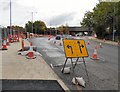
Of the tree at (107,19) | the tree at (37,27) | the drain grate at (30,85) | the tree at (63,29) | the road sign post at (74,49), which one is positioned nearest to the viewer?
the drain grate at (30,85)

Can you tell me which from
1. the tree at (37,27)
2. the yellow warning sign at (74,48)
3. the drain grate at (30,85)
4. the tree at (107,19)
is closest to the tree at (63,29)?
the tree at (37,27)

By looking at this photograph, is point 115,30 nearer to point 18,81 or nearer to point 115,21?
point 115,21

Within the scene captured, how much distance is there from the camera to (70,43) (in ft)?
35.0

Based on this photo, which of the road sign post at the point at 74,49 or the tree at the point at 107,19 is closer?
the road sign post at the point at 74,49

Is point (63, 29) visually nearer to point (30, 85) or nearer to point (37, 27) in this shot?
point (37, 27)

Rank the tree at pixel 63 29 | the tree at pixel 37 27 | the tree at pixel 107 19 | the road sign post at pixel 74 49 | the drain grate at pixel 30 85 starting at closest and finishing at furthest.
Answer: the drain grate at pixel 30 85, the road sign post at pixel 74 49, the tree at pixel 107 19, the tree at pixel 37 27, the tree at pixel 63 29

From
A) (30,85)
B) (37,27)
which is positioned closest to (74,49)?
(30,85)

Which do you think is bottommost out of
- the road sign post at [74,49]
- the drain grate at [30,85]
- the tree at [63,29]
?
the drain grate at [30,85]

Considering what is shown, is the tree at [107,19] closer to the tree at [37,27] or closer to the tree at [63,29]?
the tree at [37,27]

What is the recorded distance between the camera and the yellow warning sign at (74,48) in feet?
34.2

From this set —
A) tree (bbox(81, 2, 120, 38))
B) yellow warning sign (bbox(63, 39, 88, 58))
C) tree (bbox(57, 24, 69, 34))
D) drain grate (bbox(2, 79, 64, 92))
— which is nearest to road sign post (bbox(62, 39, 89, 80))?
yellow warning sign (bbox(63, 39, 88, 58))

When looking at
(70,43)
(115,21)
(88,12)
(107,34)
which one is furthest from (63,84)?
(88,12)

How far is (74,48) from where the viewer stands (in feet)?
34.5

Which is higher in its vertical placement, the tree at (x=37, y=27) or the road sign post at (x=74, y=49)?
the tree at (x=37, y=27)
